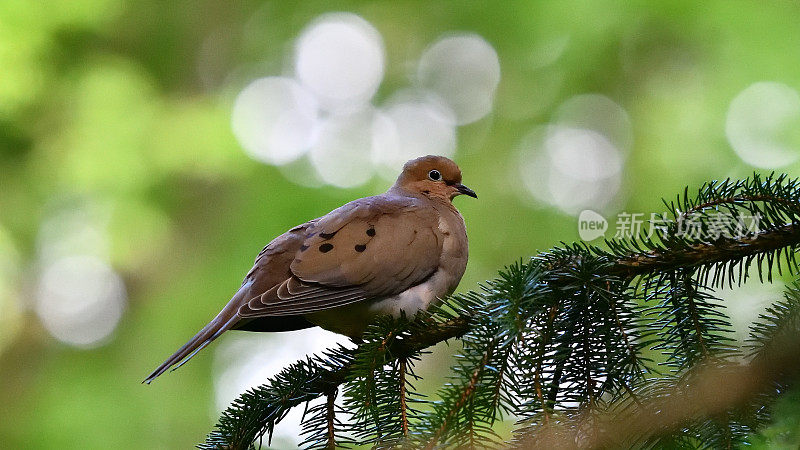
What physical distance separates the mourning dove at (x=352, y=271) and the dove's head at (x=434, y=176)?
1.26 feet

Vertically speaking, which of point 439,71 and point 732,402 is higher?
point 439,71

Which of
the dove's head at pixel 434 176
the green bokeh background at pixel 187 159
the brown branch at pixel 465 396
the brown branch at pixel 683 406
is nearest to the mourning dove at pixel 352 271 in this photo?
the dove's head at pixel 434 176

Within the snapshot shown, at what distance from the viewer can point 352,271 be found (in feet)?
6.26

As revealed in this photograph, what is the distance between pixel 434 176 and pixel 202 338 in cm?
115

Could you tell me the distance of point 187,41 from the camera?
4.62 m

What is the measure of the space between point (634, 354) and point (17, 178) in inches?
146

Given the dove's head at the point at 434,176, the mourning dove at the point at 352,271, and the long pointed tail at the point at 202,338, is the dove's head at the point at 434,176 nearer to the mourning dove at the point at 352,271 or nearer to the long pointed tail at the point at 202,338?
the mourning dove at the point at 352,271

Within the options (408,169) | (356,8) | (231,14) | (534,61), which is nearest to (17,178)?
(231,14)

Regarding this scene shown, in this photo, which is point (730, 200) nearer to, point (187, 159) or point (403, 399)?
point (403, 399)

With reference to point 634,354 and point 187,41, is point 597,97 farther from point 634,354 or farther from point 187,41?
point 634,354

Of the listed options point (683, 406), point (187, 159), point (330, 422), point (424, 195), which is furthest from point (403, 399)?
point (187, 159)

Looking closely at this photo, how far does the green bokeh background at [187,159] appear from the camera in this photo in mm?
3742

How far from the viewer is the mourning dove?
184 centimetres

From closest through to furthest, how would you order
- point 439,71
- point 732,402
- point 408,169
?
1. point 732,402
2. point 408,169
3. point 439,71
